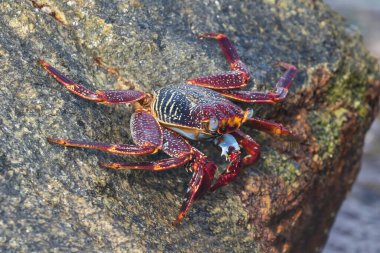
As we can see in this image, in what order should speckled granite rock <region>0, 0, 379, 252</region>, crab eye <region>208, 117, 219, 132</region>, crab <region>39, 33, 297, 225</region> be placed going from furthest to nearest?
crab eye <region>208, 117, 219, 132</region>, crab <region>39, 33, 297, 225</region>, speckled granite rock <region>0, 0, 379, 252</region>

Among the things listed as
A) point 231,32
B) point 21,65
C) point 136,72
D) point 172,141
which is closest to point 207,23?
point 231,32

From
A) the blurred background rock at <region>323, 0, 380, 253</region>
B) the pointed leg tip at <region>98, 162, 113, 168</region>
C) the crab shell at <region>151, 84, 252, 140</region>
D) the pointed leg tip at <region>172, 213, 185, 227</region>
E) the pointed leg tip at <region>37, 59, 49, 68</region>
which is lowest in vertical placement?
the blurred background rock at <region>323, 0, 380, 253</region>

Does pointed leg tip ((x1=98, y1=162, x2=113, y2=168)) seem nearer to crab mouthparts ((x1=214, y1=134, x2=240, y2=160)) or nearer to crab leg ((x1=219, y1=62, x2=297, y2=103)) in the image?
crab mouthparts ((x1=214, y1=134, x2=240, y2=160))

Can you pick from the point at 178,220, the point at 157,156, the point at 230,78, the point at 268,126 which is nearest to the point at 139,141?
the point at 157,156

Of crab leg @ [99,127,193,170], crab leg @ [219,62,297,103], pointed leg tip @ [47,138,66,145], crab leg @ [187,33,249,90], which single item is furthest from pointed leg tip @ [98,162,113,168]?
crab leg @ [219,62,297,103]

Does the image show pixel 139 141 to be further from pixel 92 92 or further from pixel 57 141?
pixel 57 141

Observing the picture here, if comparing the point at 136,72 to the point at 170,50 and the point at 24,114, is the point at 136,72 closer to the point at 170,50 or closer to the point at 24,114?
the point at 170,50
